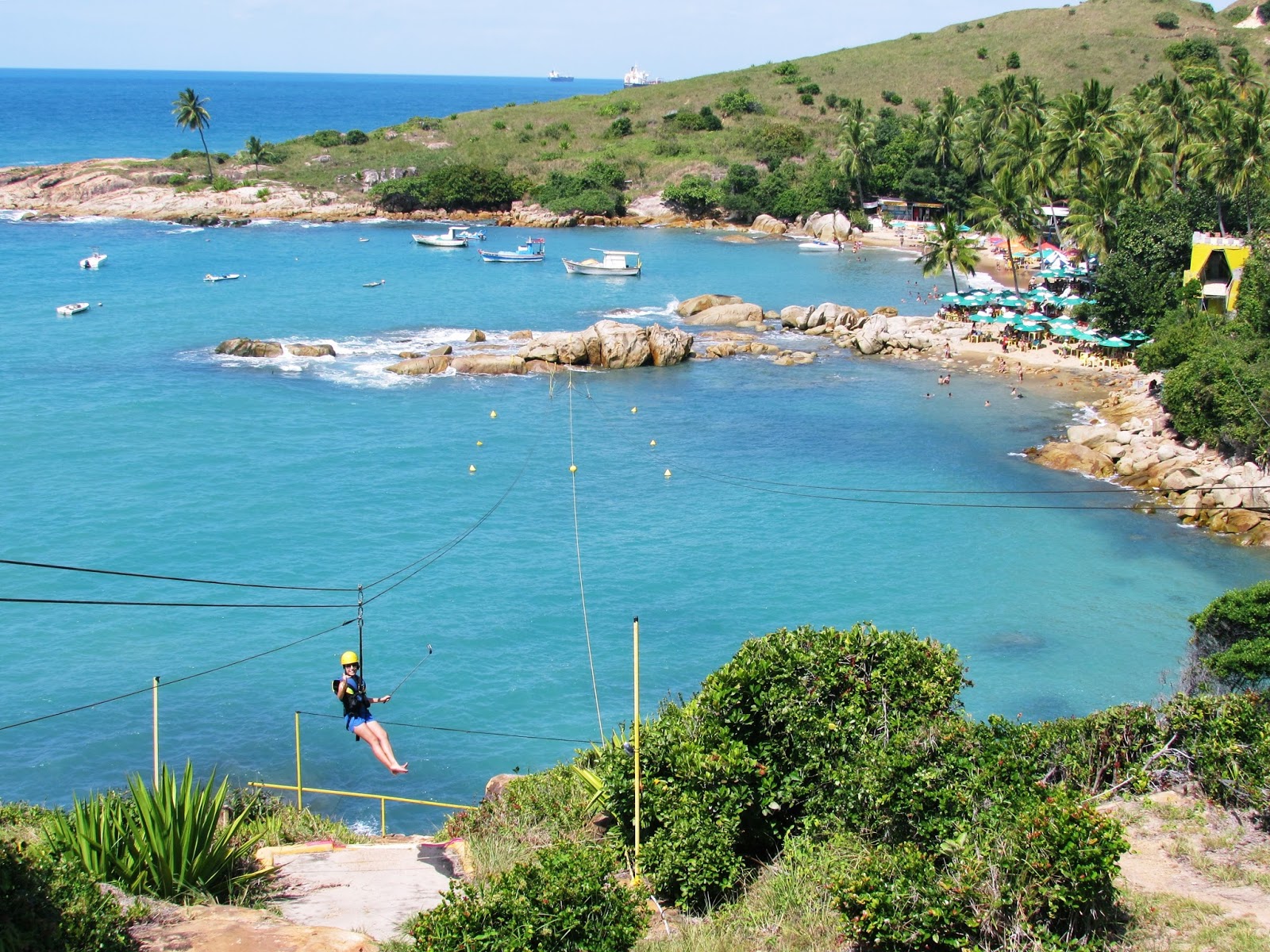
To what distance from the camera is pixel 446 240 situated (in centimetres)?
8600

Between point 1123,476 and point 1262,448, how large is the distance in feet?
15.4

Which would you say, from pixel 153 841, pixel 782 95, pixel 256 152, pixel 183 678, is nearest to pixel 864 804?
pixel 153 841

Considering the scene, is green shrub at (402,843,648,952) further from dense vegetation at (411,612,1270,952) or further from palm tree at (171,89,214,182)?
palm tree at (171,89,214,182)

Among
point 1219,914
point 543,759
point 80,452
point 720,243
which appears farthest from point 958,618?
point 720,243

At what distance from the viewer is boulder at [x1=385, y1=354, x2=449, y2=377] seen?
53.1 meters

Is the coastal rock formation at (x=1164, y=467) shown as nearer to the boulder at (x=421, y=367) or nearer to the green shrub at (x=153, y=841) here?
the boulder at (x=421, y=367)

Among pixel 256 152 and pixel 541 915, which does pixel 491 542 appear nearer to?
pixel 541 915

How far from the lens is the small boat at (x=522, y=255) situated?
80312 mm

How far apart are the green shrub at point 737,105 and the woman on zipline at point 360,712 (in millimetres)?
108436

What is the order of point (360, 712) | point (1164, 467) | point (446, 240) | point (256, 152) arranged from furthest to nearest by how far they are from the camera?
point (256, 152) → point (446, 240) → point (1164, 467) → point (360, 712)

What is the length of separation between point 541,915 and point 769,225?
3481 inches

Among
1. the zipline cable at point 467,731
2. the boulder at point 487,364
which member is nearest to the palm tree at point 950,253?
A: the boulder at point 487,364

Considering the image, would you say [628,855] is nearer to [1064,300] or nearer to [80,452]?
[80,452]

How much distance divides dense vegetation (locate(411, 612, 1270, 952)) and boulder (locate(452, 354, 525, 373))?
3769 cm
